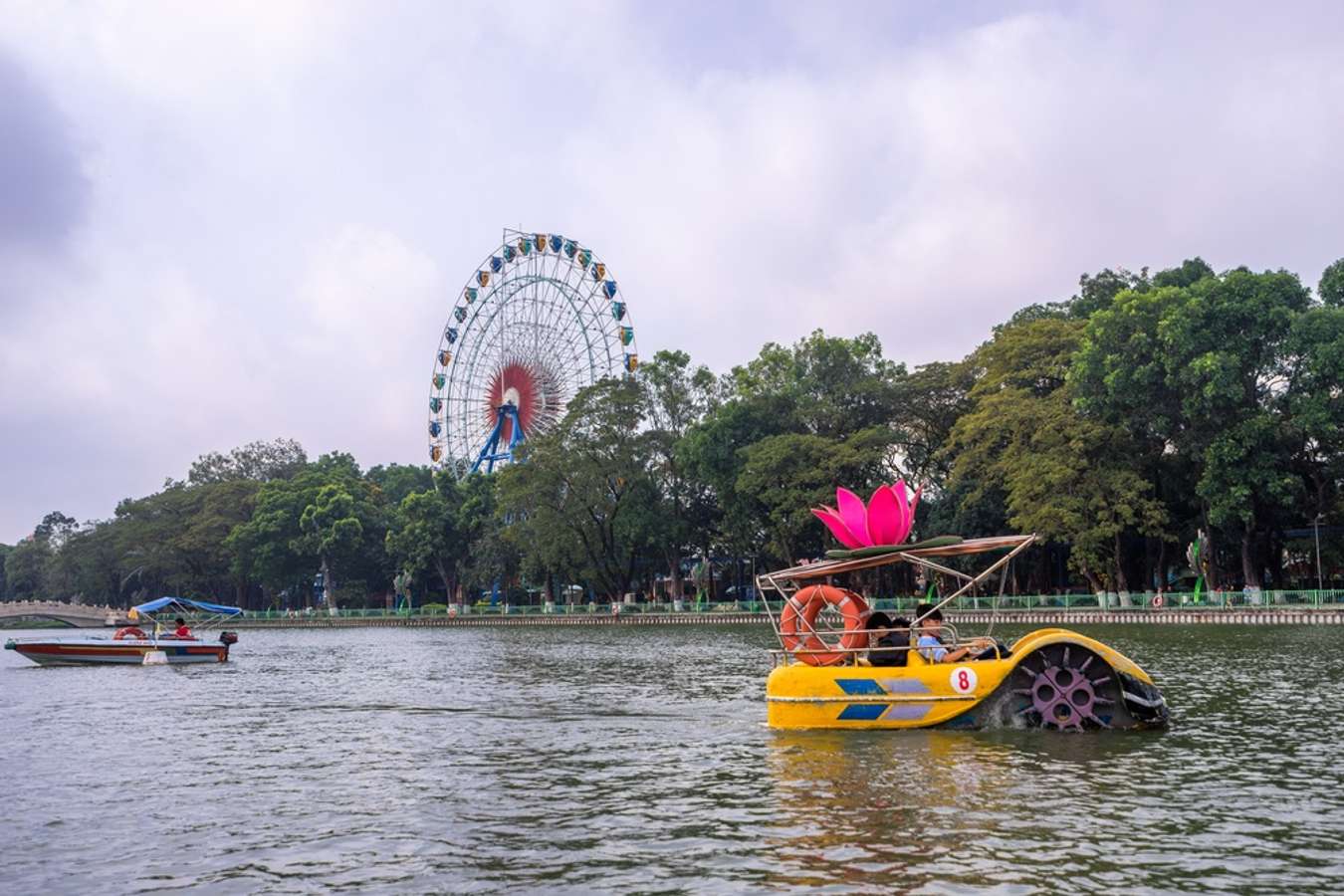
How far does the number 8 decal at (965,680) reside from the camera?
18.4 m

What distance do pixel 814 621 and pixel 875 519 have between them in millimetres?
2280

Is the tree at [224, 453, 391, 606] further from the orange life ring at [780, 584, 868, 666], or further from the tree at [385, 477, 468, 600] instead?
the orange life ring at [780, 584, 868, 666]

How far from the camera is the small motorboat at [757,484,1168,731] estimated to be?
1819 cm

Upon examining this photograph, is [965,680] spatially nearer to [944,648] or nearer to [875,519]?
[944,648]

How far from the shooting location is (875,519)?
65.0 feet

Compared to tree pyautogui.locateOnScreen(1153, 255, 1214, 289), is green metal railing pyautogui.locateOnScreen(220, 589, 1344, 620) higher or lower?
lower

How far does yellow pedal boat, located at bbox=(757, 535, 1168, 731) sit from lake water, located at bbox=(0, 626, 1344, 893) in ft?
1.33

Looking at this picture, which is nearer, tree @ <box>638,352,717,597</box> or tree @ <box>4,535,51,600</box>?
tree @ <box>638,352,717,597</box>

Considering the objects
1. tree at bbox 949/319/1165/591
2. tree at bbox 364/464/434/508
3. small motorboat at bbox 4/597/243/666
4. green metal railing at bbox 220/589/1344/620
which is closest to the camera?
small motorboat at bbox 4/597/243/666

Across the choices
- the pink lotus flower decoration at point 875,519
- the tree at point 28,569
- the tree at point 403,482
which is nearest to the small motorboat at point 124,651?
the pink lotus flower decoration at point 875,519

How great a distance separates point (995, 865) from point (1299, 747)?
323 inches

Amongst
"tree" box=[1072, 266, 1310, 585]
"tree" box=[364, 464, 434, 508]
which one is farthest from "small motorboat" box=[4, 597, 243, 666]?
"tree" box=[364, 464, 434, 508]

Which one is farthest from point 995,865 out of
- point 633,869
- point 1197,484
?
point 1197,484

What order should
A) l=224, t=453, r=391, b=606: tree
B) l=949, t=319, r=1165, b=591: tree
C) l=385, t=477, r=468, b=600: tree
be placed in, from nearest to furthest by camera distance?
l=949, t=319, r=1165, b=591: tree → l=385, t=477, r=468, b=600: tree → l=224, t=453, r=391, b=606: tree
